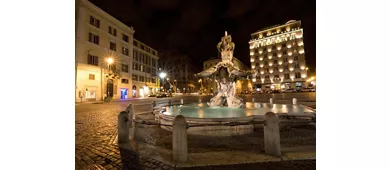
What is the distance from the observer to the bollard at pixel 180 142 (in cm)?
372

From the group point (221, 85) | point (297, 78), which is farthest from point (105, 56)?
point (297, 78)

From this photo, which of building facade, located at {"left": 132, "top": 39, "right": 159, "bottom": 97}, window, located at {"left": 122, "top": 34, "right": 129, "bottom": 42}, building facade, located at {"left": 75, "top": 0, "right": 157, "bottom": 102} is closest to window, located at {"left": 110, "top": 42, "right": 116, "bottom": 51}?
building facade, located at {"left": 75, "top": 0, "right": 157, "bottom": 102}

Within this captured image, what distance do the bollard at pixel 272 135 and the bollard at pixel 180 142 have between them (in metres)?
2.13

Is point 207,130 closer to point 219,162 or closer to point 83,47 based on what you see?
point 219,162

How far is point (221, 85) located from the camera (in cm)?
1172

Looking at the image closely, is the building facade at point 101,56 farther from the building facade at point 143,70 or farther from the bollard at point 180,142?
the bollard at point 180,142

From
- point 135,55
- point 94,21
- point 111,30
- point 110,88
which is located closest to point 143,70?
point 135,55

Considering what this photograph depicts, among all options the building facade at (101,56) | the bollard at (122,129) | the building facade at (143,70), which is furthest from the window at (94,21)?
the bollard at (122,129)

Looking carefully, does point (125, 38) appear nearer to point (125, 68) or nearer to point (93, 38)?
point (125, 68)

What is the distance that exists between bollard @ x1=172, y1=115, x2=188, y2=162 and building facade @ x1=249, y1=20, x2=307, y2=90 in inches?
2636

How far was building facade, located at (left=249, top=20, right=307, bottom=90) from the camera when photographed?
193 ft

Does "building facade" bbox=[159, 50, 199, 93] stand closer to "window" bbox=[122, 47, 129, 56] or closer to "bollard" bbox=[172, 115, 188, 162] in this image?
"window" bbox=[122, 47, 129, 56]
